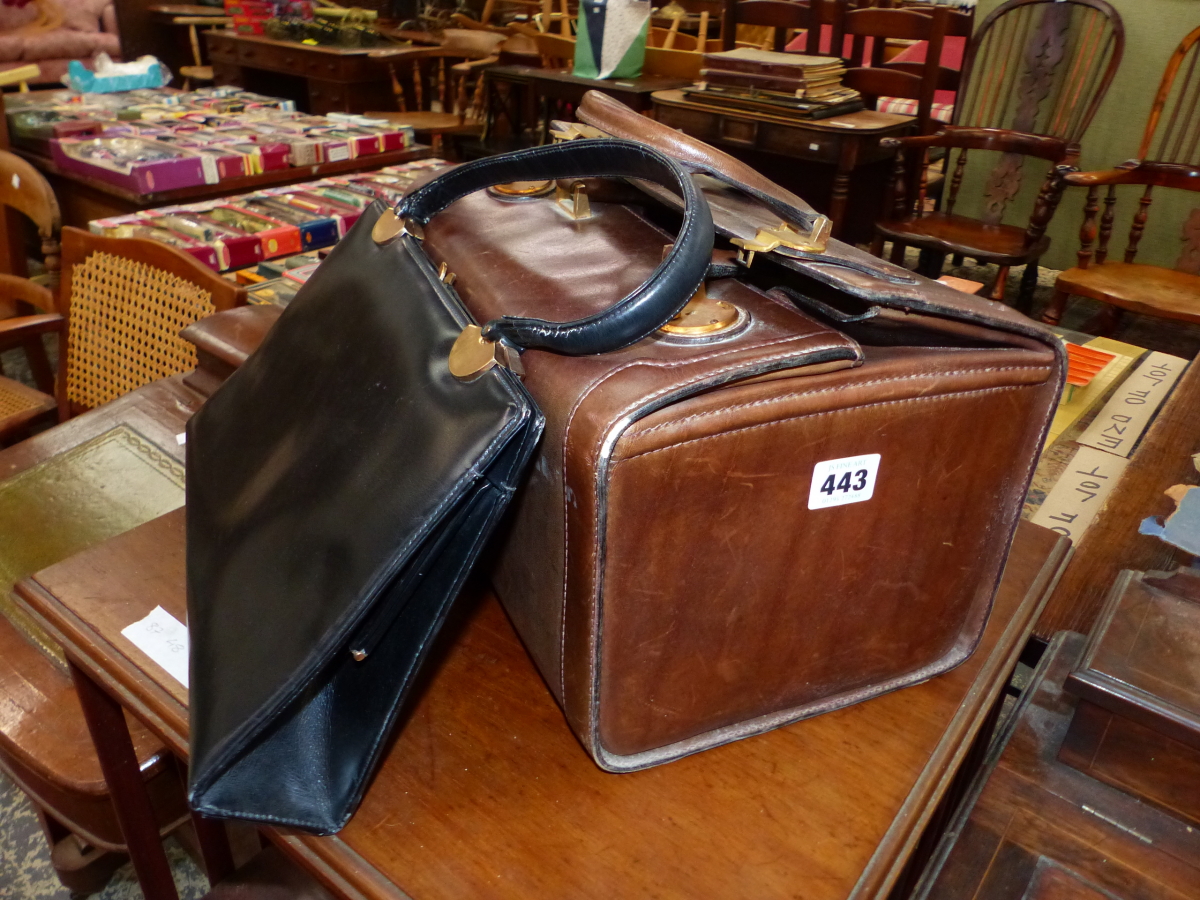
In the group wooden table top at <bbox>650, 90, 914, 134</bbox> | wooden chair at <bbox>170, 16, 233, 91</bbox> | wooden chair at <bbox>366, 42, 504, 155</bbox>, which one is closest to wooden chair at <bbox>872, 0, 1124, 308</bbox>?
wooden table top at <bbox>650, 90, 914, 134</bbox>

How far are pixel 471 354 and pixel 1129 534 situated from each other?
822 mm

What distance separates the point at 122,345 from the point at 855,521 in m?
1.45

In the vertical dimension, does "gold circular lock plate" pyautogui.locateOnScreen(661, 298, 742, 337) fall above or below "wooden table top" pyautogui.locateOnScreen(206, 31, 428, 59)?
above

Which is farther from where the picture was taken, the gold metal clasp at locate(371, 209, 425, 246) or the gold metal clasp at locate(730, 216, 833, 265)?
the gold metal clasp at locate(371, 209, 425, 246)

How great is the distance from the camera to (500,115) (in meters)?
4.57

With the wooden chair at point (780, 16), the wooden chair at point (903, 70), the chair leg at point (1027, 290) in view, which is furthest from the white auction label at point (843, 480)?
the wooden chair at point (780, 16)

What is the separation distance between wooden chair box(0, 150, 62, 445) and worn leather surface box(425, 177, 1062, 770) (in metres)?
1.27

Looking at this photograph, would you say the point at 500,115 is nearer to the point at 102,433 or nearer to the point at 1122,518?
the point at 102,433

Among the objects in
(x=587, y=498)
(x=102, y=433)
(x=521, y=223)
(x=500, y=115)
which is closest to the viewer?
(x=587, y=498)

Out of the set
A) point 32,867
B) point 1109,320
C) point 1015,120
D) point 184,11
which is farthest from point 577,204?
point 184,11

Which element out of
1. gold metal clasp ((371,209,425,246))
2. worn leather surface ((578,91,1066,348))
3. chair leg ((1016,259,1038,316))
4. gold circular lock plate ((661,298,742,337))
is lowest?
chair leg ((1016,259,1038,316))

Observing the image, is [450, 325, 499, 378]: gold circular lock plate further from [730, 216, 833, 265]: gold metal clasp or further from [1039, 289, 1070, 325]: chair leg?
[1039, 289, 1070, 325]: chair leg

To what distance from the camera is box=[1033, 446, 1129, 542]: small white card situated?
1.10m

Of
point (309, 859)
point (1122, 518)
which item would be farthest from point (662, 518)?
point (1122, 518)
